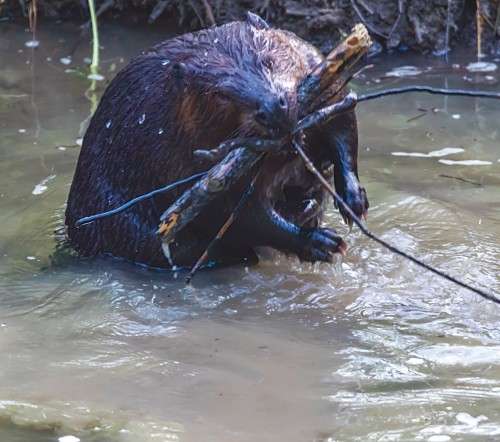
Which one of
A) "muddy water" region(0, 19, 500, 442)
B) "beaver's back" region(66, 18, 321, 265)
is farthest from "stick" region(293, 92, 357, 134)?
"muddy water" region(0, 19, 500, 442)

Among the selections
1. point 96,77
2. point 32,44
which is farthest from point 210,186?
point 32,44

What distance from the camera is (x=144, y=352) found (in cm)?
336

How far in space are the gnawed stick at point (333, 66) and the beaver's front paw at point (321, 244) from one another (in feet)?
1.59

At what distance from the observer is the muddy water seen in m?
2.77

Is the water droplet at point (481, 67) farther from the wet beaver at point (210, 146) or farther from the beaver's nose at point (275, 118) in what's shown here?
the beaver's nose at point (275, 118)

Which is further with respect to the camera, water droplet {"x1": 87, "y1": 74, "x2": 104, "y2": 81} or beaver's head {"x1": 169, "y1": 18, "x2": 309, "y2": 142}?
water droplet {"x1": 87, "y1": 74, "x2": 104, "y2": 81}

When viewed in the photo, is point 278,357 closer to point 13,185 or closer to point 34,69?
point 13,185

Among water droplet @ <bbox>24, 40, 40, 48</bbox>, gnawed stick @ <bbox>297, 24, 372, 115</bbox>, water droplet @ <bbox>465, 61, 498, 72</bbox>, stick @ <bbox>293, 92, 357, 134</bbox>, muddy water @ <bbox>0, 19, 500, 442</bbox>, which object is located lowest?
muddy water @ <bbox>0, 19, 500, 442</bbox>

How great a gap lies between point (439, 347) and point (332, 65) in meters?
0.91

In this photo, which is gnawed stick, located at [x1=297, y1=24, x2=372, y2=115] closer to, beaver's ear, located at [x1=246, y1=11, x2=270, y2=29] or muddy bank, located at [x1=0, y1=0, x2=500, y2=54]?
beaver's ear, located at [x1=246, y1=11, x2=270, y2=29]

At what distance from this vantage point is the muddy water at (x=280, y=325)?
277cm

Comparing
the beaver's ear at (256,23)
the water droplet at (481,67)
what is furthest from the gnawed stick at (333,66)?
the water droplet at (481,67)

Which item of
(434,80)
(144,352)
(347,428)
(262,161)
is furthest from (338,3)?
(347,428)

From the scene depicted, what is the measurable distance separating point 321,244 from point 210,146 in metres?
0.53
